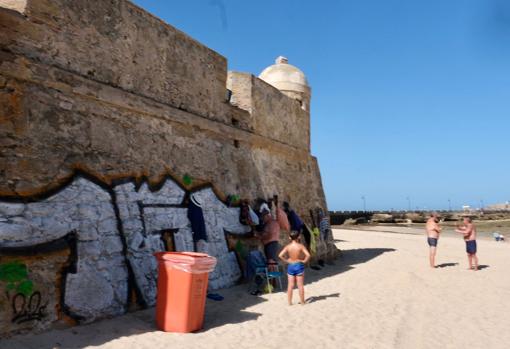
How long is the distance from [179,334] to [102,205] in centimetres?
212

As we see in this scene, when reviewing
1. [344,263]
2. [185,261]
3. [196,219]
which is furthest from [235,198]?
[344,263]

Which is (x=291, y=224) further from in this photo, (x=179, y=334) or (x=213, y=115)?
(x=179, y=334)

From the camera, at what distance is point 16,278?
480 centimetres

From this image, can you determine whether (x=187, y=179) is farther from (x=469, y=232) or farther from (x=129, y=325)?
(x=469, y=232)

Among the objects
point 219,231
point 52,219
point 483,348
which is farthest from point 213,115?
point 483,348

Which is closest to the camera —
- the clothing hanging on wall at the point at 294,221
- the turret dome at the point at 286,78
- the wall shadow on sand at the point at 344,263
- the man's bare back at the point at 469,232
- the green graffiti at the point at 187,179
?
the green graffiti at the point at 187,179

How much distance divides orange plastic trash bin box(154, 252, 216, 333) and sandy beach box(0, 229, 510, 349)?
163 millimetres

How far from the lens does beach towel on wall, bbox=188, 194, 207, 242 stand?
25.4 feet

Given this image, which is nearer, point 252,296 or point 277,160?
point 252,296

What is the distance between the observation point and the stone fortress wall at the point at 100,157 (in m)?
5.11

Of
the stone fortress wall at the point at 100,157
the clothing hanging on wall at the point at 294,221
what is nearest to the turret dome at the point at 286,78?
the clothing hanging on wall at the point at 294,221

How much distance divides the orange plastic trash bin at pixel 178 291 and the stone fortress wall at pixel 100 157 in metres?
0.83

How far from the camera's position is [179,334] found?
17.7 ft

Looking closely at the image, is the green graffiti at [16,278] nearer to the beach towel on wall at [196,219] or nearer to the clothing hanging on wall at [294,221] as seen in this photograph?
the beach towel on wall at [196,219]
